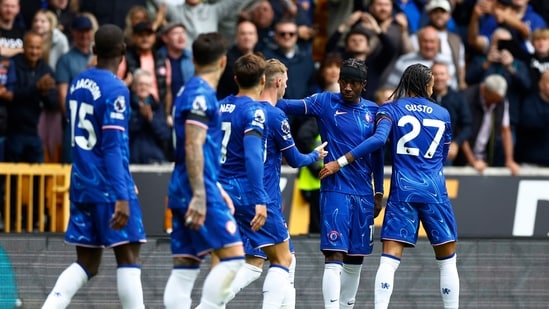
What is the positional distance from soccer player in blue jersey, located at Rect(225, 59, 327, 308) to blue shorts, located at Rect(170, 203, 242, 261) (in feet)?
4.43

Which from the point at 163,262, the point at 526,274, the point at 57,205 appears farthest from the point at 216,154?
the point at 57,205

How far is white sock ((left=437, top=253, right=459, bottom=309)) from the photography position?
1152 cm

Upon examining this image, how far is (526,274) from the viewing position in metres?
12.9

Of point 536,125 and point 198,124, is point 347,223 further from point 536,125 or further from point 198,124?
point 536,125

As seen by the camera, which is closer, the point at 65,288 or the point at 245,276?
the point at 65,288

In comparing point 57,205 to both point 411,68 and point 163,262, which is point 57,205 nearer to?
point 163,262

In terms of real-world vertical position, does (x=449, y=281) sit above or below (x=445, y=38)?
below

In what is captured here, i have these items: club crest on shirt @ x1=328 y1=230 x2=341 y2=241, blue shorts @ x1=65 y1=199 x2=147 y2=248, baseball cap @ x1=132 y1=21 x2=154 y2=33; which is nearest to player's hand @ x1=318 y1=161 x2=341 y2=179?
club crest on shirt @ x1=328 y1=230 x2=341 y2=241

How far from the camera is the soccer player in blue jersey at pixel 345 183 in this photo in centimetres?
1131

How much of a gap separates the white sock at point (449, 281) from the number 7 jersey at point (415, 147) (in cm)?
58

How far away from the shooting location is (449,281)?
37.9 feet

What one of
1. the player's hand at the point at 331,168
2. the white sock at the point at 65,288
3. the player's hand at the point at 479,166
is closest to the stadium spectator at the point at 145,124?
the player's hand at the point at 479,166

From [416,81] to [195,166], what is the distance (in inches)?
120

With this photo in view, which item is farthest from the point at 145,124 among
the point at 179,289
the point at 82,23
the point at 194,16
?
the point at 179,289
